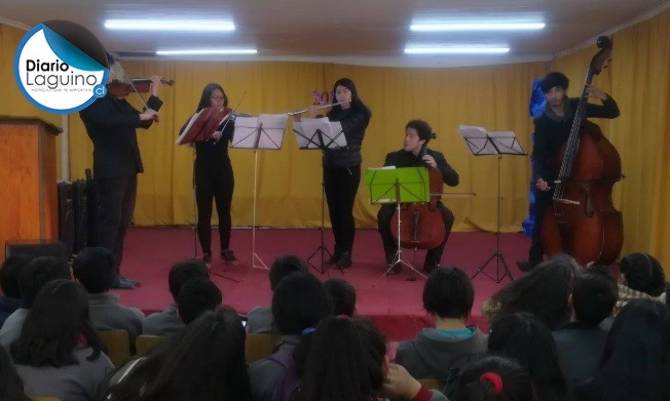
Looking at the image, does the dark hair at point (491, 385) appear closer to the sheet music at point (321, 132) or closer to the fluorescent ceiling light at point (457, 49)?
the sheet music at point (321, 132)

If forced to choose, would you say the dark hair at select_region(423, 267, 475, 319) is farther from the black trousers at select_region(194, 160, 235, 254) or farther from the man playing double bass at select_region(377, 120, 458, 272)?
the black trousers at select_region(194, 160, 235, 254)

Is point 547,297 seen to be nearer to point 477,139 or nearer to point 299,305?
point 299,305

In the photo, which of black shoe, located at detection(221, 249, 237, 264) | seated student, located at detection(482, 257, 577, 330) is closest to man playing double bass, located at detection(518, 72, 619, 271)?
black shoe, located at detection(221, 249, 237, 264)

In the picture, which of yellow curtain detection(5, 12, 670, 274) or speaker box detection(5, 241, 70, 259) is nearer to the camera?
speaker box detection(5, 241, 70, 259)

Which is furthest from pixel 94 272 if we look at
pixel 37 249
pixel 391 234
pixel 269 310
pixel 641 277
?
pixel 391 234

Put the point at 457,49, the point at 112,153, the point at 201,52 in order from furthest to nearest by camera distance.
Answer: the point at 201,52 < the point at 457,49 < the point at 112,153

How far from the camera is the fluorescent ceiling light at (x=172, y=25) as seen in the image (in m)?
6.79

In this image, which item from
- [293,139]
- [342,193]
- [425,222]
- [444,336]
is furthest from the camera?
[293,139]

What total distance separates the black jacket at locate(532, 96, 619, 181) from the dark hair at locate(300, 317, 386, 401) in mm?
4122

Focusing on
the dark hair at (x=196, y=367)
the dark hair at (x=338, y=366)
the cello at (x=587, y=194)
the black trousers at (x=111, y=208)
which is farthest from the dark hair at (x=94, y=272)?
the cello at (x=587, y=194)

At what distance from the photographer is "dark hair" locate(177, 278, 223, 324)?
248cm

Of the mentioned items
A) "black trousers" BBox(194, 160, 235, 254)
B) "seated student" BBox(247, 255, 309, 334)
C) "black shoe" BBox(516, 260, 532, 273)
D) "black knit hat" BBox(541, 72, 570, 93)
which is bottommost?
"black shoe" BBox(516, 260, 532, 273)

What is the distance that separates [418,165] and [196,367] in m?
4.15

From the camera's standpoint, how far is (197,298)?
2.49m
